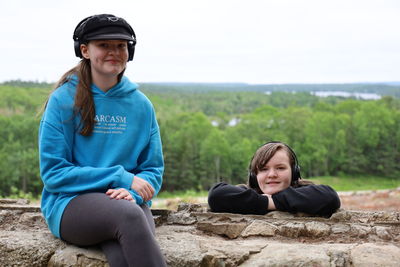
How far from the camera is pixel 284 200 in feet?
13.2

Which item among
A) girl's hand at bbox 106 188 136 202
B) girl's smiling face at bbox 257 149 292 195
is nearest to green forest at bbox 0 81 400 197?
girl's smiling face at bbox 257 149 292 195

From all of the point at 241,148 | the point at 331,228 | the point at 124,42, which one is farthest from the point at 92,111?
the point at 241,148

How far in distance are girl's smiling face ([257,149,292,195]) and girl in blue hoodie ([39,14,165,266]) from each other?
1.04 metres

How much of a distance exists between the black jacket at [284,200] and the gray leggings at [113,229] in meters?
1.17

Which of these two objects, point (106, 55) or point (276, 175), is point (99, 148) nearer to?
point (106, 55)

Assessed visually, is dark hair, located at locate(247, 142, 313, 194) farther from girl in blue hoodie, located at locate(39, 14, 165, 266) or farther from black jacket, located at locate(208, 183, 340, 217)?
girl in blue hoodie, located at locate(39, 14, 165, 266)

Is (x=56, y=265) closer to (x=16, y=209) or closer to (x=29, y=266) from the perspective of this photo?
(x=29, y=266)

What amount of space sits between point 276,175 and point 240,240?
0.73m

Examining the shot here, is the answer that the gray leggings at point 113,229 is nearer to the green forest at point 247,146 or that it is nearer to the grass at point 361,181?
the green forest at point 247,146

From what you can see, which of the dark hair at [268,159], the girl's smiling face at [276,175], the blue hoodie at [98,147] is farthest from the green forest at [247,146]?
the blue hoodie at [98,147]

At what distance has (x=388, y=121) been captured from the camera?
209 feet

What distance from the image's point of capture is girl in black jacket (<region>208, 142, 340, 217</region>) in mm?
3994

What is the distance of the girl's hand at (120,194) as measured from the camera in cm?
318

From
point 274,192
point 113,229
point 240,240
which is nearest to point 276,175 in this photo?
point 274,192
